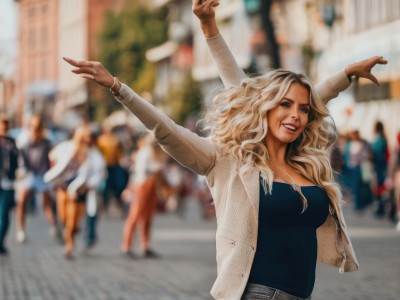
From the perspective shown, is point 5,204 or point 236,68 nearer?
point 236,68

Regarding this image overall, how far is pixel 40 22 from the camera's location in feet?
538

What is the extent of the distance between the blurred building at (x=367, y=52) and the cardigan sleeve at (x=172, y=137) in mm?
32225

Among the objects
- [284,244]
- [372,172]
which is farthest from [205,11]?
[372,172]

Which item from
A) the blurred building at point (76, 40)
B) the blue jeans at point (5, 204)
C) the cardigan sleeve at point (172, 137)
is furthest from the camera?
the blurred building at point (76, 40)

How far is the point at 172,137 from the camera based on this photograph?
539 cm

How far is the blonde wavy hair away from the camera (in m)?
5.47

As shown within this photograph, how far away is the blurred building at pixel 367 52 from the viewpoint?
1583 inches

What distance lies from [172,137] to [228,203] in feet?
1.16

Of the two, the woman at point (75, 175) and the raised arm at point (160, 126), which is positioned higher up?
the raised arm at point (160, 126)

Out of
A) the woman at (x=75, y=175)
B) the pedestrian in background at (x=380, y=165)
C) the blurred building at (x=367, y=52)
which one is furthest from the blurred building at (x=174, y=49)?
the woman at (x=75, y=175)

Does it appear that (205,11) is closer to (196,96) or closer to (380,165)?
(380,165)

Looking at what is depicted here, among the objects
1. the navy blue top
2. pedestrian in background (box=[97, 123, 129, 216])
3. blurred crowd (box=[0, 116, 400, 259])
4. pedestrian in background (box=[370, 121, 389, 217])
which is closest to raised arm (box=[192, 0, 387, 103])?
the navy blue top

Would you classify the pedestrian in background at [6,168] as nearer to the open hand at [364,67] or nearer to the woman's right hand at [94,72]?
the open hand at [364,67]

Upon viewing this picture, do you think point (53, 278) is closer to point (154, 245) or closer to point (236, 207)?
point (154, 245)
